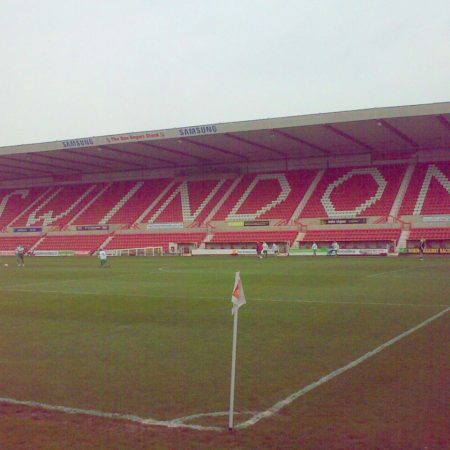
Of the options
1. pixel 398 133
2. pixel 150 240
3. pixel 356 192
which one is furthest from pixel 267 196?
pixel 398 133

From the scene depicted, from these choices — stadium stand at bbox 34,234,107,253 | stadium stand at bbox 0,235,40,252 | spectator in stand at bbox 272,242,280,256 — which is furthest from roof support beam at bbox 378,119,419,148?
stadium stand at bbox 0,235,40,252

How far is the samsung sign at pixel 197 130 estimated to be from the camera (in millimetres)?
43772

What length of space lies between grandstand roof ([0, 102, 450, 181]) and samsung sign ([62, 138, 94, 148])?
0.29 ft

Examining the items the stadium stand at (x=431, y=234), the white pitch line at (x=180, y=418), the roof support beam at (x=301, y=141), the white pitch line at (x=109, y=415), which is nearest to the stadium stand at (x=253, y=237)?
the roof support beam at (x=301, y=141)

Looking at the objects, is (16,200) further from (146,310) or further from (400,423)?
(400,423)

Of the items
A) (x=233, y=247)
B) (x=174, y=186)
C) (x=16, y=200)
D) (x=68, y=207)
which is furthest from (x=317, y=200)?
(x=16, y=200)

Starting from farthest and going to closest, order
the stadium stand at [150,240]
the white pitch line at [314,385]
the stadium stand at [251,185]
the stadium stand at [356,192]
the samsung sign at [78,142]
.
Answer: the stadium stand at [150,240], the stadium stand at [356,192], the samsung sign at [78,142], the stadium stand at [251,185], the white pitch line at [314,385]

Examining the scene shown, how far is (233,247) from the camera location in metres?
52.0

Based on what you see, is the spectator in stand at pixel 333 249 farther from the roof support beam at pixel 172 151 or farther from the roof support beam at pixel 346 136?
the roof support beam at pixel 172 151

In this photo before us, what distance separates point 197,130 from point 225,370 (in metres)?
37.6

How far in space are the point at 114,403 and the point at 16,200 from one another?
67.3 m

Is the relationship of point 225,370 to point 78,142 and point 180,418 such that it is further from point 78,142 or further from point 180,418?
point 78,142

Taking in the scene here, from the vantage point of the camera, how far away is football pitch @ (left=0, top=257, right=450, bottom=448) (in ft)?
18.0

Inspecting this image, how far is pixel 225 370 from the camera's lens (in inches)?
309
